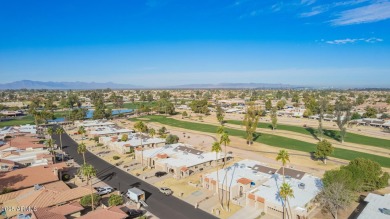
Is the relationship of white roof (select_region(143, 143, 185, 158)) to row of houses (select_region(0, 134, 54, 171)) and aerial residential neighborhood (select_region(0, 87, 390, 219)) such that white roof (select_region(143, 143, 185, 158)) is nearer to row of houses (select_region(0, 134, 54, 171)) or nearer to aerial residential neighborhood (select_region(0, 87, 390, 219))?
aerial residential neighborhood (select_region(0, 87, 390, 219))

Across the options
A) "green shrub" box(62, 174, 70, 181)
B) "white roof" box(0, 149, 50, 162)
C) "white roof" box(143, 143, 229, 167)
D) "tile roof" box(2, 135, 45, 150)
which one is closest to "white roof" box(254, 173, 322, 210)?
"white roof" box(143, 143, 229, 167)

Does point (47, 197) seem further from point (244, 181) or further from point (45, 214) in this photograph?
point (244, 181)

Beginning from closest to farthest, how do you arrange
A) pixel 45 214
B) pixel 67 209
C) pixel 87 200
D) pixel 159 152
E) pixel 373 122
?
pixel 45 214 → pixel 67 209 → pixel 87 200 → pixel 159 152 → pixel 373 122

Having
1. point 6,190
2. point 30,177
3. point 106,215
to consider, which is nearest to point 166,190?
point 106,215

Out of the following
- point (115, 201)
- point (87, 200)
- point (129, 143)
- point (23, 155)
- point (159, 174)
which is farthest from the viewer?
point (129, 143)

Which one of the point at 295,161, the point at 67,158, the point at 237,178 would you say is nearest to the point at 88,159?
the point at 67,158
